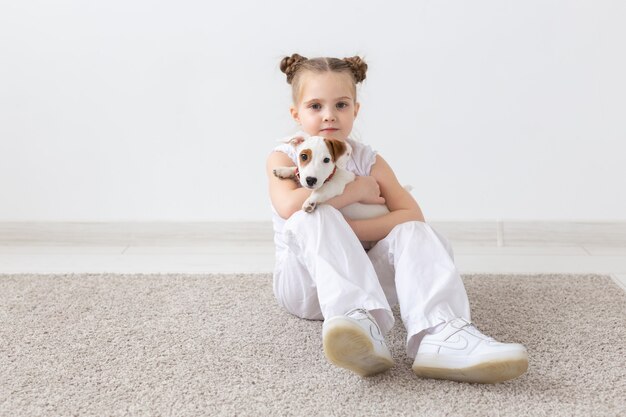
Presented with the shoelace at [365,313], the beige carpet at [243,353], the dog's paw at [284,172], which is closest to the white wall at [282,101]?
the beige carpet at [243,353]

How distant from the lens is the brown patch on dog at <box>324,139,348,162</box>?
1.42 m

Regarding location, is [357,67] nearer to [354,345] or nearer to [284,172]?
[284,172]

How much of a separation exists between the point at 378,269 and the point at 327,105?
34cm

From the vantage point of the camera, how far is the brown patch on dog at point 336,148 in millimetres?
1422

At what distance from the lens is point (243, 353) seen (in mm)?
1415

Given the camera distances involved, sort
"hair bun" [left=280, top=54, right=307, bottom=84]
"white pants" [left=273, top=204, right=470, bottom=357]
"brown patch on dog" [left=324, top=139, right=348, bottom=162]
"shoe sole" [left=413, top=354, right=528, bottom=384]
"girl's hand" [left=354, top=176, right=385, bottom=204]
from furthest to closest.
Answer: "hair bun" [left=280, top=54, right=307, bottom=84] < "girl's hand" [left=354, top=176, right=385, bottom=204] < "brown patch on dog" [left=324, top=139, right=348, bottom=162] < "white pants" [left=273, top=204, right=470, bottom=357] < "shoe sole" [left=413, top=354, right=528, bottom=384]

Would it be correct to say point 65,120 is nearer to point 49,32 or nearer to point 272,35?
point 49,32

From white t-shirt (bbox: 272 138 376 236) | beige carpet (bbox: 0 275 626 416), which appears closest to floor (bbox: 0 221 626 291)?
beige carpet (bbox: 0 275 626 416)

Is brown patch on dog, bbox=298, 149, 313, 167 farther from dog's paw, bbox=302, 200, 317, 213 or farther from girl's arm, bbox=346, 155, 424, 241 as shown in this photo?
girl's arm, bbox=346, 155, 424, 241

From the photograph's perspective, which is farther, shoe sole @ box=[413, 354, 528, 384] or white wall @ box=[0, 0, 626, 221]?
white wall @ box=[0, 0, 626, 221]

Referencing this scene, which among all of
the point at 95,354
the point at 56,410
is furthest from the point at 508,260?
the point at 56,410

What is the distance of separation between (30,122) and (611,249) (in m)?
1.78

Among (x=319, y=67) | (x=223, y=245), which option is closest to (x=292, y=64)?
(x=319, y=67)

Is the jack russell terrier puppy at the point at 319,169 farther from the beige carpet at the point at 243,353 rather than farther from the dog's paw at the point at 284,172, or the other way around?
the beige carpet at the point at 243,353
